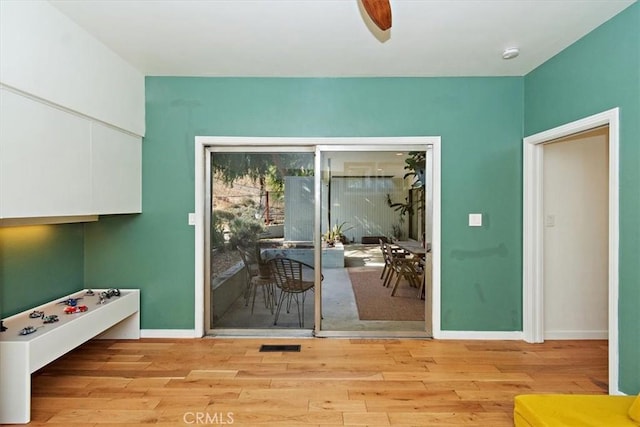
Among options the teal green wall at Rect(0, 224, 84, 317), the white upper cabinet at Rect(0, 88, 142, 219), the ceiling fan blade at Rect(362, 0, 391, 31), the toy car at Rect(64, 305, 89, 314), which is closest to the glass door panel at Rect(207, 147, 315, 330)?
the white upper cabinet at Rect(0, 88, 142, 219)

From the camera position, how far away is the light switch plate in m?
3.49

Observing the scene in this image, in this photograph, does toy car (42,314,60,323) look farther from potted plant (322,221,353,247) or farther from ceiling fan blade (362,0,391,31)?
ceiling fan blade (362,0,391,31)

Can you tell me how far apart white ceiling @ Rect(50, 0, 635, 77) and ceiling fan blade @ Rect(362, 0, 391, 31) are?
55 cm

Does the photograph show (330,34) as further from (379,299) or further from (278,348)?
(278,348)

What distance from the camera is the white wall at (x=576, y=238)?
136 inches

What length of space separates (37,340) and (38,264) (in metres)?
1.03

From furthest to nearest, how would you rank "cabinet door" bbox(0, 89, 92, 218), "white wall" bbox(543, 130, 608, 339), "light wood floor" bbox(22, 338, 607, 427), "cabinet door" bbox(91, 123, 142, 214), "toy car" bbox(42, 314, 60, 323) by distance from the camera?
1. "white wall" bbox(543, 130, 608, 339)
2. "cabinet door" bbox(91, 123, 142, 214)
3. "toy car" bbox(42, 314, 60, 323)
4. "light wood floor" bbox(22, 338, 607, 427)
5. "cabinet door" bbox(0, 89, 92, 218)

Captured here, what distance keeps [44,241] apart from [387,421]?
3174mm

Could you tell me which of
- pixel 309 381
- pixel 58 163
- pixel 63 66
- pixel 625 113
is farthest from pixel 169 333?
pixel 625 113

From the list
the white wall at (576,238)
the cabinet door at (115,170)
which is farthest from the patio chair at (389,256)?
the cabinet door at (115,170)

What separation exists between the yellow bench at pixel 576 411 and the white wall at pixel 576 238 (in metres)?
1.60

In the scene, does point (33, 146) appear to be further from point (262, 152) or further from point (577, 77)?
point (577, 77)

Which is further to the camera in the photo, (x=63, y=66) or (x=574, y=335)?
(x=574, y=335)

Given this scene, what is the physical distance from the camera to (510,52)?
292cm
